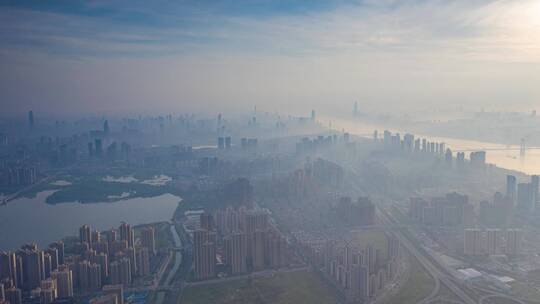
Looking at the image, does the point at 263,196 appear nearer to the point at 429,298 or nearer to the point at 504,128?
the point at 429,298

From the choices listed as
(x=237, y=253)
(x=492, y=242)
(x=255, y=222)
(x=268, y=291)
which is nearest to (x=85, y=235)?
(x=237, y=253)

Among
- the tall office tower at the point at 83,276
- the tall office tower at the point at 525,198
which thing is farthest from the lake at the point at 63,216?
the tall office tower at the point at 525,198

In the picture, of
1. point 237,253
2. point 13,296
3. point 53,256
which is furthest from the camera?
point 237,253

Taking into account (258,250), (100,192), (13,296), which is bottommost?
(13,296)

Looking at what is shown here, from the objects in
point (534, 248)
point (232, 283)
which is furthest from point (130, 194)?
point (534, 248)

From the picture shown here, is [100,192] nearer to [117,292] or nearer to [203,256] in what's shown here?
[203,256]

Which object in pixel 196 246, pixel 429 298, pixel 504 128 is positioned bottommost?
pixel 429 298
